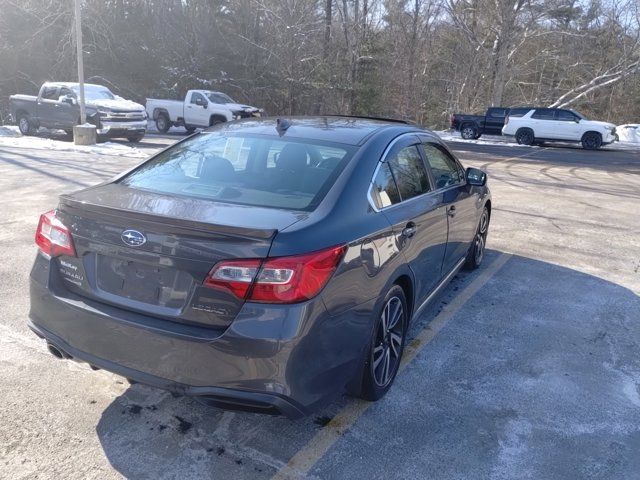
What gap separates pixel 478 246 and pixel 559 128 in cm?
2007

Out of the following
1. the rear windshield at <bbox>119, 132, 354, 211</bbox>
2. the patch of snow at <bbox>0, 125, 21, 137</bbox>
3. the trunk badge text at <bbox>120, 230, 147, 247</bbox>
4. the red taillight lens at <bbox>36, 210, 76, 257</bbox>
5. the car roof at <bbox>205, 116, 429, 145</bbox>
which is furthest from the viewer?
the patch of snow at <bbox>0, 125, 21, 137</bbox>

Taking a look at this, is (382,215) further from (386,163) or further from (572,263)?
(572,263)

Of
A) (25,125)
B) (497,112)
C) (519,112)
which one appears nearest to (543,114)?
(519,112)

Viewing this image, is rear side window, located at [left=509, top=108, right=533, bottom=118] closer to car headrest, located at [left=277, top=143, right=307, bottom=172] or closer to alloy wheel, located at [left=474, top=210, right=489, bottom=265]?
alloy wheel, located at [left=474, top=210, right=489, bottom=265]

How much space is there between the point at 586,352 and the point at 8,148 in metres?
14.9

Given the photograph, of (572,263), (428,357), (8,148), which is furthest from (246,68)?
(428,357)

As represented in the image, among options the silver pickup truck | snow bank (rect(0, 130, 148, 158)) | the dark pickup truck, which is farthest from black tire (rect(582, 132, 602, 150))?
snow bank (rect(0, 130, 148, 158))

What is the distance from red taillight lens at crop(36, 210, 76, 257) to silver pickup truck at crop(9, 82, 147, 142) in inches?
607

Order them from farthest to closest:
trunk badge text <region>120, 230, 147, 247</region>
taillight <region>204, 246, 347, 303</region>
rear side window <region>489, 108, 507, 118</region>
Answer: rear side window <region>489, 108, 507, 118</region> < trunk badge text <region>120, 230, 147, 247</region> < taillight <region>204, 246, 347, 303</region>

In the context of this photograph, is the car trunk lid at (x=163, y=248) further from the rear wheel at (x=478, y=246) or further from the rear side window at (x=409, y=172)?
the rear wheel at (x=478, y=246)

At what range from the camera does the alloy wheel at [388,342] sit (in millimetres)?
3369

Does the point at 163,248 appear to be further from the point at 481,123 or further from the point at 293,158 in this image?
the point at 481,123

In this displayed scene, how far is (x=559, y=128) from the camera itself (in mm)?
23719

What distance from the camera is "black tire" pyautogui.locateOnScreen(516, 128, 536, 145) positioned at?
2436cm
